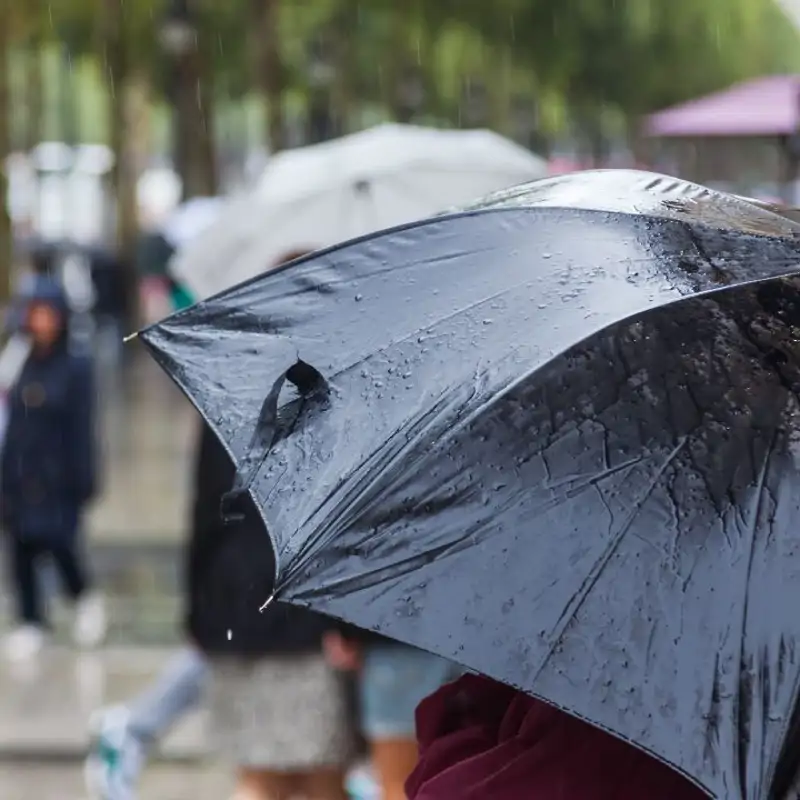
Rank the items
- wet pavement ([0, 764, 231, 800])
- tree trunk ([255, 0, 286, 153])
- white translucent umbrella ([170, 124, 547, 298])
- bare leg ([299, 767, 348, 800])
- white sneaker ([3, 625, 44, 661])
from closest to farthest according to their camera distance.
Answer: bare leg ([299, 767, 348, 800]) < white translucent umbrella ([170, 124, 547, 298]) < wet pavement ([0, 764, 231, 800]) < white sneaker ([3, 625, 44, 661]) < tree trunk ([255, 0, 286, 153])

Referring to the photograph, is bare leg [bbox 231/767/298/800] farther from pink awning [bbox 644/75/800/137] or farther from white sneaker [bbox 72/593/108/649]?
pink awning [bbox 644/75/800/137]

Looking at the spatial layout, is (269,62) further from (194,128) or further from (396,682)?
(396,682)

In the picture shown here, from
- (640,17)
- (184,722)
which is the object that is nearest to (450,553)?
(184,722)

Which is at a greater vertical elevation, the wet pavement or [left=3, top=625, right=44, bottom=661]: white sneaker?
[left=3, top=625, right=44, bottom=661]: white sneaker

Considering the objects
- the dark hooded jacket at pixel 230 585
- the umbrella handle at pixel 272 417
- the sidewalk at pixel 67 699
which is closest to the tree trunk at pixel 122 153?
the sidewalk at pixel 67 699

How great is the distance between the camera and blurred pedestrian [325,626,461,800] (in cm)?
390

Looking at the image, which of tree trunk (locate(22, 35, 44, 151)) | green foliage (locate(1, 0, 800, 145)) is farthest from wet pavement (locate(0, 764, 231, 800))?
tree trunk (locate(22, 35, 44, 151))

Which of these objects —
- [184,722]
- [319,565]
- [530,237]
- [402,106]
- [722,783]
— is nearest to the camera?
[722,783]

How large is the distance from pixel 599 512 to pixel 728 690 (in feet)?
0.86

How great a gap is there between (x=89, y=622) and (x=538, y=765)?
6.09m

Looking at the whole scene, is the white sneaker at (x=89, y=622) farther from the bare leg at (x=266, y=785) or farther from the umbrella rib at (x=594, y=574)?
the umbrella rib at (x=594, y=574)

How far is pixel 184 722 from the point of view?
641 cm

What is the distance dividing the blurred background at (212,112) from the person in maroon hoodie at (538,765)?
379cm

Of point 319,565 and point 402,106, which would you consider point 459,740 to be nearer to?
point 319,565
